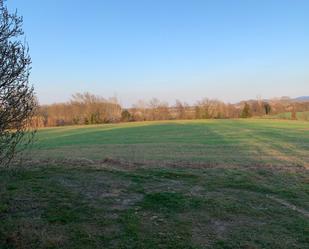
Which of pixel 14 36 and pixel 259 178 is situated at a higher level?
pixel 14 36

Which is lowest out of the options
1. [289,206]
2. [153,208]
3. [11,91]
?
[289,206]

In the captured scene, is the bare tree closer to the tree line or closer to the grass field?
the grass field

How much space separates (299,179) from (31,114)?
364 inches

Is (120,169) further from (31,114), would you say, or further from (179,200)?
(31,114)

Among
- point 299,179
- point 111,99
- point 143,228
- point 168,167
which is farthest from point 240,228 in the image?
point 111,99

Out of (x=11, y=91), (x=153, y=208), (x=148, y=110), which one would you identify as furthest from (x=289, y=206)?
(x=148, y=110)

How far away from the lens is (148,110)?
292 feet

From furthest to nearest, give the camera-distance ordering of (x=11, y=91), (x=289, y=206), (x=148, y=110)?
(x=148, y=110)
(x=289, y=206)
(x=11, y=91)

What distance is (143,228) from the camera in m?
6.59

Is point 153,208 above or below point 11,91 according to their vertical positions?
below

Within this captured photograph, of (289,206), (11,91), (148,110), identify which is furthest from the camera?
(148,110)

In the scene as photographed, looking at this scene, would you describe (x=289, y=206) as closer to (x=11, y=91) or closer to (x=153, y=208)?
(x=153, y=208)

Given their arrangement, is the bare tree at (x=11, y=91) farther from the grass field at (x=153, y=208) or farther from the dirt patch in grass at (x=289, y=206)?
the dirt patch in grass at (x=289, y=206)

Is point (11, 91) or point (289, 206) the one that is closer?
point (11, 91)
